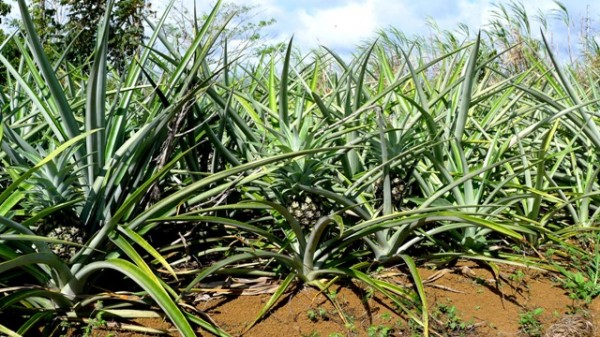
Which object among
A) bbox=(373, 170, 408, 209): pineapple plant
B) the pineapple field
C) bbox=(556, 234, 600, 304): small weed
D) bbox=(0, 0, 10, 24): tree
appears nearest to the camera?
the pineapple field

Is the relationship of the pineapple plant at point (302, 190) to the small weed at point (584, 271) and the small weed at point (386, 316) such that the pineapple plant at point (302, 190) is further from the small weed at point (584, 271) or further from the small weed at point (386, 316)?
the small weed at point (584, 271)

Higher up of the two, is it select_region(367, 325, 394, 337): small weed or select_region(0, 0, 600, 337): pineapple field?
select_region(0, 0, 600, 337): pineapple field

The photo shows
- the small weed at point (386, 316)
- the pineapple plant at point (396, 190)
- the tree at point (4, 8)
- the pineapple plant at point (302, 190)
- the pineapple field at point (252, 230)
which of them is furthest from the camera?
the tree at point (4, 8)

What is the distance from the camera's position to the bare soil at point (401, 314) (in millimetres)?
2145

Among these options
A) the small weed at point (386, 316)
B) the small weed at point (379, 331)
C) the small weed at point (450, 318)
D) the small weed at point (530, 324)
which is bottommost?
the small weed at point (530, 324)

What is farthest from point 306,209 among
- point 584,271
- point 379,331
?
point 584,271

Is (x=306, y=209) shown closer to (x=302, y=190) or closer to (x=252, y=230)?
(x=302, y=190)

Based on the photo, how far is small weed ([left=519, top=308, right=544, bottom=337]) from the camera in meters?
2.24

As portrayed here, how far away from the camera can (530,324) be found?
2.28m

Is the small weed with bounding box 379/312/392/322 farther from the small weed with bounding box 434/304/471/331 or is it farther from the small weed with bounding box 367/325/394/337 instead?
the small weed with bounding box 434/304/471/331

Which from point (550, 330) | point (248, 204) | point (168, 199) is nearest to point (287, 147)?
point (248, 204)

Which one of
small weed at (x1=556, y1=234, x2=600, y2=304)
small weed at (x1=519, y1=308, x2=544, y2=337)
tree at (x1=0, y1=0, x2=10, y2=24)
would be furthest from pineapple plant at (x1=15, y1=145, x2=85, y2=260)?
tree at (x1=0, y1=0, x2=10, y2=24)

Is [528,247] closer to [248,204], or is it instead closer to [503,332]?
[503,332]

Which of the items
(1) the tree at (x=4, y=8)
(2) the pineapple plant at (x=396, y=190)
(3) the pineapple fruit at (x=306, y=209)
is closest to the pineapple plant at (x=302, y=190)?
(3) the pineapple fruit at (x=306, y=209)
